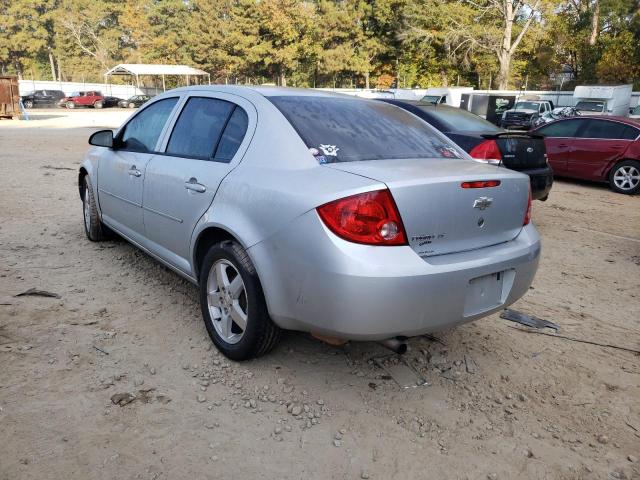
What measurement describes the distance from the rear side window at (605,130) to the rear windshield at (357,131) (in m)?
7.85

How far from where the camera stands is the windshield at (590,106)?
1023 inches

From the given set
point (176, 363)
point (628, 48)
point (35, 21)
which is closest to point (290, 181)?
point (176, 363)

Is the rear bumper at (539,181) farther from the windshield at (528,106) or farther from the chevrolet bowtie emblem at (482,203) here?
the windshield at (528,106)

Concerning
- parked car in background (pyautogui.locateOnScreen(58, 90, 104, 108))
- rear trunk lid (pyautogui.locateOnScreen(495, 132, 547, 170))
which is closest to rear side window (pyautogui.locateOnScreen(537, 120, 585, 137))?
rear trunk lid (pyautogui.locateOnScreen(495, 132, 547, 170))

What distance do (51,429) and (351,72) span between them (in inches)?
2064

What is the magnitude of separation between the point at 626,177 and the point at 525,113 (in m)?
16.0

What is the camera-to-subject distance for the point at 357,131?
309 cm

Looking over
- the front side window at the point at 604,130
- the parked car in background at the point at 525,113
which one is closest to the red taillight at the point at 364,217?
the front side window at the point at 604,130

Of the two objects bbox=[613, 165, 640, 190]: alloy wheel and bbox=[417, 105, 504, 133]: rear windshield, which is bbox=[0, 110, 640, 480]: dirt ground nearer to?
bbox=[417, 105, 504, 133]: rear windshield

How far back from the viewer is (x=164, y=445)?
236 cm

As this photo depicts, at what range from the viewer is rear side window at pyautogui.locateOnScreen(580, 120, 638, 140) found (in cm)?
966

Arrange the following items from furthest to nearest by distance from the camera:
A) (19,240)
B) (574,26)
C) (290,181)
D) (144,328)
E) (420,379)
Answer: (574,26) → (19,240) → (144,328) → (420,379) → (290,181)

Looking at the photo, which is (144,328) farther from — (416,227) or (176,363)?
(416,227)

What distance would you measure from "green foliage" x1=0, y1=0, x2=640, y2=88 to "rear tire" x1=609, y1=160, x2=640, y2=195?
30.2 metres
